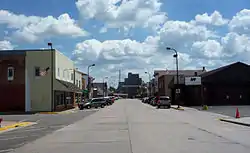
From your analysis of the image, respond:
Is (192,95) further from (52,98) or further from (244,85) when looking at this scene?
(52,98)

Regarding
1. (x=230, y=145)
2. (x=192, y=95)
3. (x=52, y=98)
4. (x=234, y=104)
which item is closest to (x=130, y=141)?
(x=230, y=145)

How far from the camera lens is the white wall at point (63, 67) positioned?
187 ft

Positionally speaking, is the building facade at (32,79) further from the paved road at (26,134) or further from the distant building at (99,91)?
the distant building at (99,91)

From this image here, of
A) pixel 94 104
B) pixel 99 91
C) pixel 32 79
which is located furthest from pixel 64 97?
pixel 99 91

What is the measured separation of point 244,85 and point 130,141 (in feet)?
164

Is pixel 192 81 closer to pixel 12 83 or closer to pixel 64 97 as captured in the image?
pixel 64 97

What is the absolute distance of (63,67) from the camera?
6309 centimetres

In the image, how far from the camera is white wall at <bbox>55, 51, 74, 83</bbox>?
5694 centimetres

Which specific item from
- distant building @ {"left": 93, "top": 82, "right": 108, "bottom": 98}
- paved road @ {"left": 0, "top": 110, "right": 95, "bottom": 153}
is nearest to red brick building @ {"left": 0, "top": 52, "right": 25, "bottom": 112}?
paved road @ {"left": 0, "top": 110, "right": 95, "bottom": 153}

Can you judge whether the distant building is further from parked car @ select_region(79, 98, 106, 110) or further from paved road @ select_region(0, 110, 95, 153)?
paved road @ select_region(0, 110, 95, 153)

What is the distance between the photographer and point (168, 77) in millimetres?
97000

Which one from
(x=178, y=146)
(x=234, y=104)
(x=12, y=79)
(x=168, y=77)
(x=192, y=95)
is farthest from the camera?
(x=168, y=77)

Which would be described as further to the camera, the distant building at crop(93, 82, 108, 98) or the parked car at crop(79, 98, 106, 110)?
the distant building at crop(93, 82, 108, 98)

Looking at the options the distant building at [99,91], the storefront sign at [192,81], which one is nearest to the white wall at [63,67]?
the storefront sign at [192,81]
